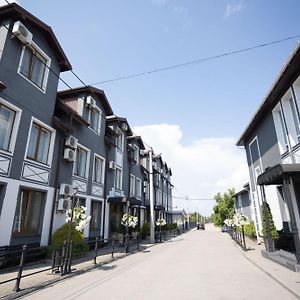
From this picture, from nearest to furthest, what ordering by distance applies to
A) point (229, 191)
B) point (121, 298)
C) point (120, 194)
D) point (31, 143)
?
point (121, 298) < point (31, 143) < point (120, 194) < point (229, 191)

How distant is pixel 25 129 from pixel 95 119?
7.24 meters

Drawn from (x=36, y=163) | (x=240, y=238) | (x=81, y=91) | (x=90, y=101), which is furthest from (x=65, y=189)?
(x=240, y=238)

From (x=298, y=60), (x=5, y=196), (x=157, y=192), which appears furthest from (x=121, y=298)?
(x=157, y=192)

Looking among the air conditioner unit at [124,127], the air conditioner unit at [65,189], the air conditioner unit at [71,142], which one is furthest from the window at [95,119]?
the air conditioner unit at [65,189]

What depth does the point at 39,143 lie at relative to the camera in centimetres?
1177

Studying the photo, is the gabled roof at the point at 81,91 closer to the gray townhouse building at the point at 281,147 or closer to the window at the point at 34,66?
the window at the point at 34,66

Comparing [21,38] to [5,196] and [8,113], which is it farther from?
[5,196]

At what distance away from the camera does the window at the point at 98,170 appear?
17.3 metres

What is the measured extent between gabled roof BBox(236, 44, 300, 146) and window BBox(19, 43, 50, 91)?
10130mm

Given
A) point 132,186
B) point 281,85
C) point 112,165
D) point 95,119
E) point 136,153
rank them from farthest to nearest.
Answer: point 136,153 → point 132,186 → point 112,165 → point 95,119 → point 281,85

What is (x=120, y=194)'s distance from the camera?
20797mm

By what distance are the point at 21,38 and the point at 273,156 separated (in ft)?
46.0

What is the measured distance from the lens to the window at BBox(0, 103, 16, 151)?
9.65 meters

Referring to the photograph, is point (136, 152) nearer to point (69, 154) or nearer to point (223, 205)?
point (69, 154)
